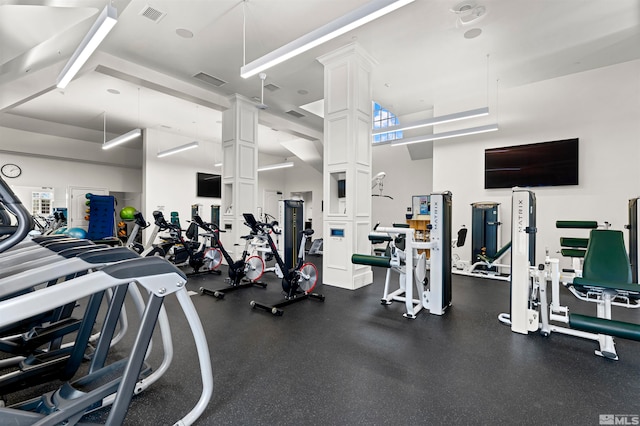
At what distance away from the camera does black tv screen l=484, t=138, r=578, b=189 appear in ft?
17.6

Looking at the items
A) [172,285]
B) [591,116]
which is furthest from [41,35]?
[591,116]

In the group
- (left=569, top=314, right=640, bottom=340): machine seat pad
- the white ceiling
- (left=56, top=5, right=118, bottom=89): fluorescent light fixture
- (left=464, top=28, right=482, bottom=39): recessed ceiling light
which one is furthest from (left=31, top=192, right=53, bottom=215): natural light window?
(left=569, top=314, right=640, bottom=340): machine seat pad

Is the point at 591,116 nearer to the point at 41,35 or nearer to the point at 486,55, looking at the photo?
the point at 486,55

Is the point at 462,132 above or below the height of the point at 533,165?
above

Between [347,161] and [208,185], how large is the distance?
7721 millimetres

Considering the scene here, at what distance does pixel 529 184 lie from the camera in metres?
5.76

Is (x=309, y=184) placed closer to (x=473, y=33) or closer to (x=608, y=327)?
(x=473, y=33)

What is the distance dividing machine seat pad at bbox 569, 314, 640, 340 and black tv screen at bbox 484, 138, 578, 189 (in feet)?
15.2

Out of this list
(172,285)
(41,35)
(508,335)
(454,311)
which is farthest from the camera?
(41,35)

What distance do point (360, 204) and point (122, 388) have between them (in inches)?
157

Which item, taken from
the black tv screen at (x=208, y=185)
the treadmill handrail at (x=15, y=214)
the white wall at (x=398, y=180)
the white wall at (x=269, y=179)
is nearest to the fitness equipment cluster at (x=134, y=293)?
the treadmill handrail at (x=15, y=214)

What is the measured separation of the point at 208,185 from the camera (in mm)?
10844

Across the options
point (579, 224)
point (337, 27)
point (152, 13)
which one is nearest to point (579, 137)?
point (579, 224)

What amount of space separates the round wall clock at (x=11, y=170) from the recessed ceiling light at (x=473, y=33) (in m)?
11.5
